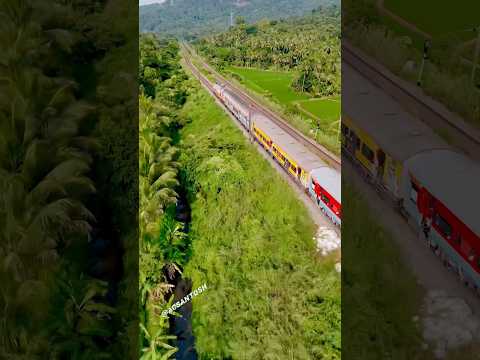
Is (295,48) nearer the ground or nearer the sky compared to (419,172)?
nearer the sky

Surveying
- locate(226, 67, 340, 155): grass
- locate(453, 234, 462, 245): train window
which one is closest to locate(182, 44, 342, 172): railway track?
locate(226, 67, 340, 155): grass

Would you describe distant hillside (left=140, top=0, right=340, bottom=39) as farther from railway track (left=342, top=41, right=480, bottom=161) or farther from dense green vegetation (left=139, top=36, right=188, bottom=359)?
railway track (left=342, top=41, right=480, bottom=161)

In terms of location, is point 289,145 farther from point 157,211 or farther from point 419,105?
point 419,105

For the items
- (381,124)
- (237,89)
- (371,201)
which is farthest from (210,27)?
(371,201)

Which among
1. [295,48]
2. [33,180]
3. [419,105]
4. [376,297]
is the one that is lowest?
[376,297]

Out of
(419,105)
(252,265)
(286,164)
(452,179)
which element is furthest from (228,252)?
(419,105)

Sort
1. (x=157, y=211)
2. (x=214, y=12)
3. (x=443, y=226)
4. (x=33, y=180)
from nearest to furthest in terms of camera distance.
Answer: (x=443, y=226) → (x=33, y=180) → (x=157, y=211) → (x=214, y=12)

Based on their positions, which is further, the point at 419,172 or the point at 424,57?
the point at 424,57

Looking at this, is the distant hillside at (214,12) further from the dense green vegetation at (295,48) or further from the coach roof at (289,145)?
the coach roof at (289,145)
